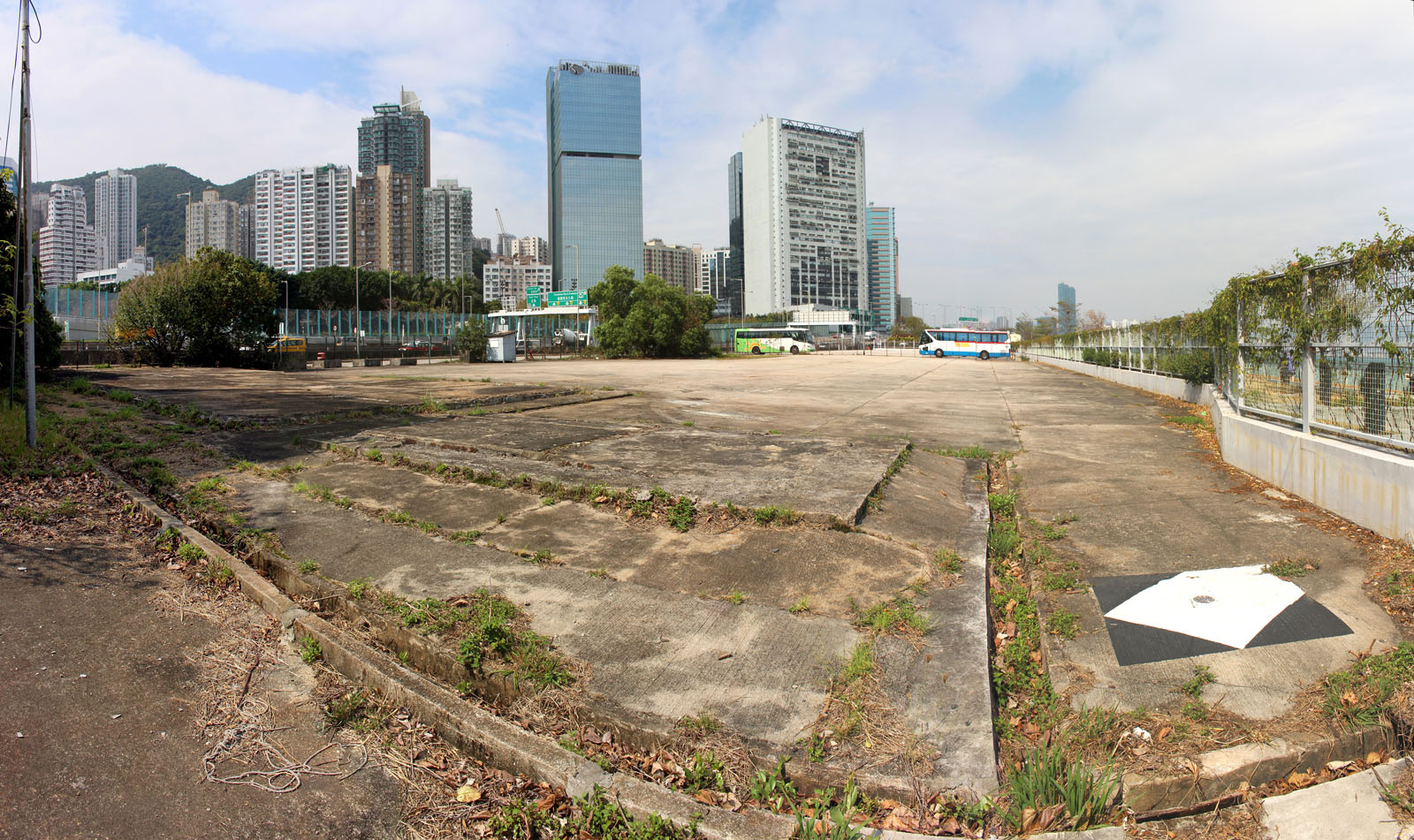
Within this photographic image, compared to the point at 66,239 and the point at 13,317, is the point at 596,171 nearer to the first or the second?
the point at 66,239

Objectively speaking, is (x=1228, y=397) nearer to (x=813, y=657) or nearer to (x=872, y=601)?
(x=872, y=601)

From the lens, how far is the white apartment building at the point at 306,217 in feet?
481

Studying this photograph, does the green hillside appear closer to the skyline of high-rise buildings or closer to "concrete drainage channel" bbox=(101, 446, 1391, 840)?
the skyline of high-rise buildings

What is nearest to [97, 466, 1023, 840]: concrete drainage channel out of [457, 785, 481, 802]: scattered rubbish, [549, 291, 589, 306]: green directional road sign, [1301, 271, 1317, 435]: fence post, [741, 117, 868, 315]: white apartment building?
[457, 785, 481, 802]: scattered rubbish

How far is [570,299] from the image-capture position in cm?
7919

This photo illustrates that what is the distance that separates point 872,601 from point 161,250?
20320cm

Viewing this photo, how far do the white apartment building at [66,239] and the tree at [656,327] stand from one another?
340 ft

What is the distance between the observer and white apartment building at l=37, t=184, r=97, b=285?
379ft

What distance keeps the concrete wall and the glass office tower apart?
159m

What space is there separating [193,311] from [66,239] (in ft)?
391

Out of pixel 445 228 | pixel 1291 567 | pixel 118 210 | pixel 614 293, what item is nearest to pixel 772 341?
pixel 614 293

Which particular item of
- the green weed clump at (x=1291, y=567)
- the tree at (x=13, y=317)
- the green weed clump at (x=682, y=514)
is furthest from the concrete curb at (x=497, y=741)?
the tree at (x=13, y=317)

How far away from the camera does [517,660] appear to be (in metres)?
3.81

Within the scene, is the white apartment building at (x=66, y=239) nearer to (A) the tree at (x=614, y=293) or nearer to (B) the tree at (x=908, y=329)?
(A) the tree at (x=614, y=293)
